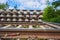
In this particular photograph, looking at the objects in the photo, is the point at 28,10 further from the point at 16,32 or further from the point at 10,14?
the point at 16,32

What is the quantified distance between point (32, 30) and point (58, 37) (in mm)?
181

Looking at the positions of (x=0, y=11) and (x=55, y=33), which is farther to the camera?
(x=0, y=11)

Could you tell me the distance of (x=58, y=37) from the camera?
1114mm

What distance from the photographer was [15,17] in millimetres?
4285

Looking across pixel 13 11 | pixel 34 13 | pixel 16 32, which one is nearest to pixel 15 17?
pixel 13 11

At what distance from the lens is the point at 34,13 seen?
4.30 metres

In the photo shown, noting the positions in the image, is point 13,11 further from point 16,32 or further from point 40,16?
point 16,32

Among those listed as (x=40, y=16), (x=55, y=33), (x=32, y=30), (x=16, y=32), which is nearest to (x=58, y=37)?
(x=55, y=33)

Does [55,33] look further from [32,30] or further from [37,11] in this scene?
[37,11]

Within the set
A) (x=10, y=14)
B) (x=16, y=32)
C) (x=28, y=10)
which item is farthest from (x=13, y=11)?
(x=16, y=32)

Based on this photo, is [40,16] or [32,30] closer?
[32,30]

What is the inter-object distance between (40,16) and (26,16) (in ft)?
1.20

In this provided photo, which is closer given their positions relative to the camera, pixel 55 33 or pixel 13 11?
pixel 55 33

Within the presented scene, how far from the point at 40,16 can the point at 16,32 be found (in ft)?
10.2
